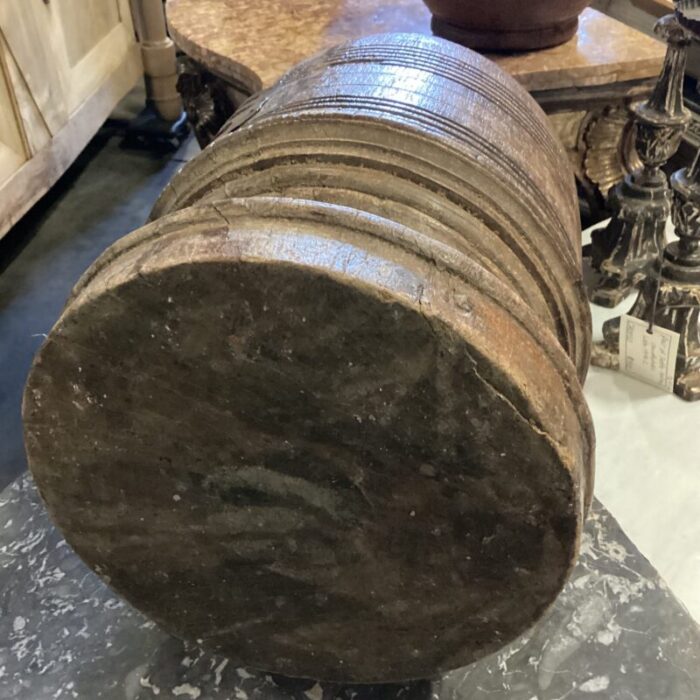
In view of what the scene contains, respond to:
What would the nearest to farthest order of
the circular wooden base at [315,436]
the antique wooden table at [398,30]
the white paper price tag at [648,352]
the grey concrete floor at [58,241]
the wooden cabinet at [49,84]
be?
1. the circular wooden base at [315,436]
2. the white paper price tag at [648,352]
3. the antique wooden table at [398,30]
4. the grey concrete floor at [58,241]
5. the wooden cabinet at [49,84]

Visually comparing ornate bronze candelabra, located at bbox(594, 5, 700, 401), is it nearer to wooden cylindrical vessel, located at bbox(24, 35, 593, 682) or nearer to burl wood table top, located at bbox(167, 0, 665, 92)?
burl wood table top, located at bbox(167, 0, 665, 92)

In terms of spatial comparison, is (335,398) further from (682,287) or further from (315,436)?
(682,287)

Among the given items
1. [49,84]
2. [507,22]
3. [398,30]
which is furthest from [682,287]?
[49,84]

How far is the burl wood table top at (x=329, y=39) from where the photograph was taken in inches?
80.2

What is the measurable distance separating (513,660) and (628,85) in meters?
Answer: 1.45

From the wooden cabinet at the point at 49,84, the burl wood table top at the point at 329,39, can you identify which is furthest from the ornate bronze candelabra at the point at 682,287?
the wooden cabinet at the point at 49,84

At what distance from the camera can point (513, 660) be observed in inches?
53.9

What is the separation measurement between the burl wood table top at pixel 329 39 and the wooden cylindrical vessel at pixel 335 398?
0.82m

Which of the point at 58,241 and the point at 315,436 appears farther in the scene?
the point at 58,241

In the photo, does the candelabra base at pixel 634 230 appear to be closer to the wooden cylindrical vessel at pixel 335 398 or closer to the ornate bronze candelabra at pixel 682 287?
the ornate bronze candelabra at pixel 682 287

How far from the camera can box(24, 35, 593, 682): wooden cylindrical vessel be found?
0.90 m

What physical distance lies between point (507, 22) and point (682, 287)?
2.44 ft

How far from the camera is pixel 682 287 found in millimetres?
1897

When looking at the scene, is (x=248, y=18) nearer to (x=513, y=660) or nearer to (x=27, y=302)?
(x=27, y=302)
